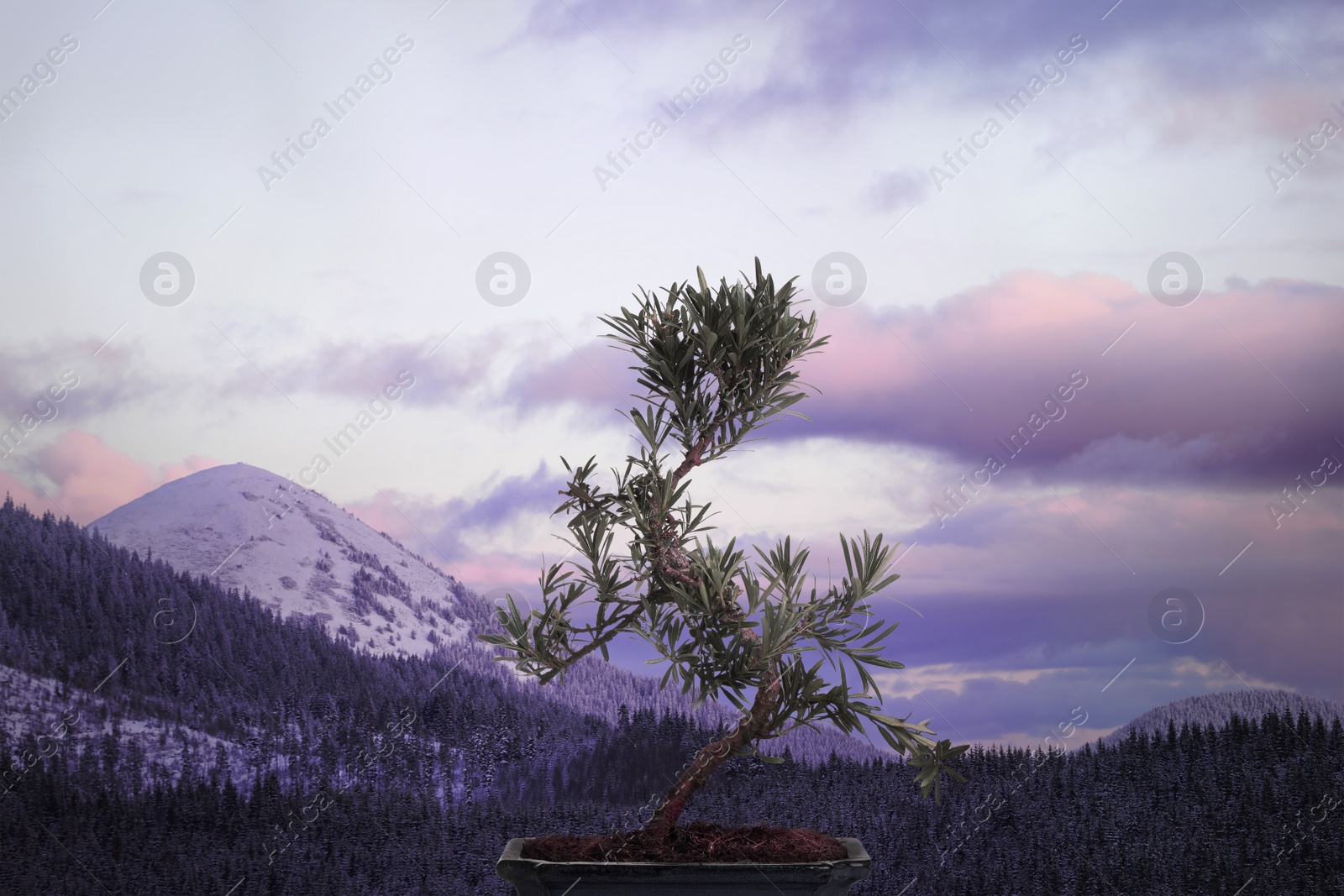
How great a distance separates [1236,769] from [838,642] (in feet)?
7.30

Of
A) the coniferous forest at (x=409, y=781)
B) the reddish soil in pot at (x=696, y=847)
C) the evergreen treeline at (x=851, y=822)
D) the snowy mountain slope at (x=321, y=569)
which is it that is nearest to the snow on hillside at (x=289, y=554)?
the snowy mountain slope at (x=321, y=569)

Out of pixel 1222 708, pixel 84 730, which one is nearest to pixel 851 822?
pixel 1222 708

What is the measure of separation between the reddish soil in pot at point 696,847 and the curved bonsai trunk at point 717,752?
0.04 metres

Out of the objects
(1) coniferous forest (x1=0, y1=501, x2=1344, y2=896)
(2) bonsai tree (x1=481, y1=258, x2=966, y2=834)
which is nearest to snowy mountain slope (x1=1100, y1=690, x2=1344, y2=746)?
(1) coniferous forest (x1=0, y1=501, x2=1344, y2=896)

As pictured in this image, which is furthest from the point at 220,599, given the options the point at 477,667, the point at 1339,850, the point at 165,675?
the point at 1339,850

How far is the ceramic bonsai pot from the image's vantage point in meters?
2.32

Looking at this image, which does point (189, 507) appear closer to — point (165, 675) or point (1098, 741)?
point (165, 675)

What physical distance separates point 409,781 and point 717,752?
6.50 ft

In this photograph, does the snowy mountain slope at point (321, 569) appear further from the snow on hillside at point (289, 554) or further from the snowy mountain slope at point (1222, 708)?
the snowy mountain slope at point (1222, 708)

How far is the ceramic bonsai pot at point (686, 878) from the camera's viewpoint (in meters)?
2.32

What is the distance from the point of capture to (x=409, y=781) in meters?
4.05

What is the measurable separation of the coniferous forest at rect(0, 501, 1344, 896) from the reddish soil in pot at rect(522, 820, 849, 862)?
121cm

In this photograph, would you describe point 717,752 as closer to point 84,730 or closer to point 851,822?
point 851,822

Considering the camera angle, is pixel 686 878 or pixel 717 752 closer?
pixel 686 878
